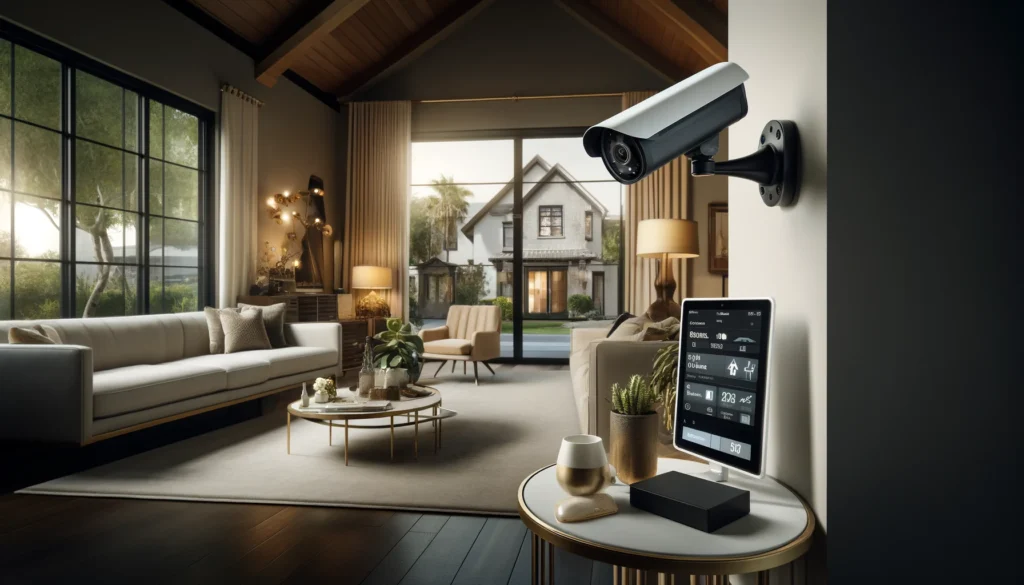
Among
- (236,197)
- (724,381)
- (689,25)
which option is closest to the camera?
A: (724,381)

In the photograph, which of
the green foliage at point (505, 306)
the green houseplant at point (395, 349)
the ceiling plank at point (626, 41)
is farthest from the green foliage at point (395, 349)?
the ceiling plank at point (626, 41)

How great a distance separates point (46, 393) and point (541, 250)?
5547mm

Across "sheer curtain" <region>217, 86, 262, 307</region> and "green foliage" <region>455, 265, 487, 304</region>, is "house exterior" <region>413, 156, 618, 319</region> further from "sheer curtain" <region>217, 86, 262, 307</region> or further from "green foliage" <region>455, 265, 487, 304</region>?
"sheer curtain" <region>217, 86, 262, 307</region>

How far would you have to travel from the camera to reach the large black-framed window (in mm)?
3732

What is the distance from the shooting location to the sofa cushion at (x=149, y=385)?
3.07 metres

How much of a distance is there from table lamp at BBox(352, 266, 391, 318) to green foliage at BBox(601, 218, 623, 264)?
258 cm

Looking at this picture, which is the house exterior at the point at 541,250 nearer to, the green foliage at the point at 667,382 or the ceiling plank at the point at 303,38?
the ceiling plank at the point at 303,38

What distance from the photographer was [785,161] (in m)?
1.05

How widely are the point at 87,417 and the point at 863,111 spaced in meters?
3.31

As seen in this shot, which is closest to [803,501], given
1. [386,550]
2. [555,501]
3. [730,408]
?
[730,408]

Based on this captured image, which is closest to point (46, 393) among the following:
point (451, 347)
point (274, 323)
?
point (274, 323)

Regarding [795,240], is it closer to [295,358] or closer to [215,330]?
[295,358]

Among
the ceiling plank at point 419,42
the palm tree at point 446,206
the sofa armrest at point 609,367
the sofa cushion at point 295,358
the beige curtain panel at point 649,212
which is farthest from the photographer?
the palm tree at point 446,206

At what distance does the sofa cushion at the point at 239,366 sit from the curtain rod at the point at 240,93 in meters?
2.57
